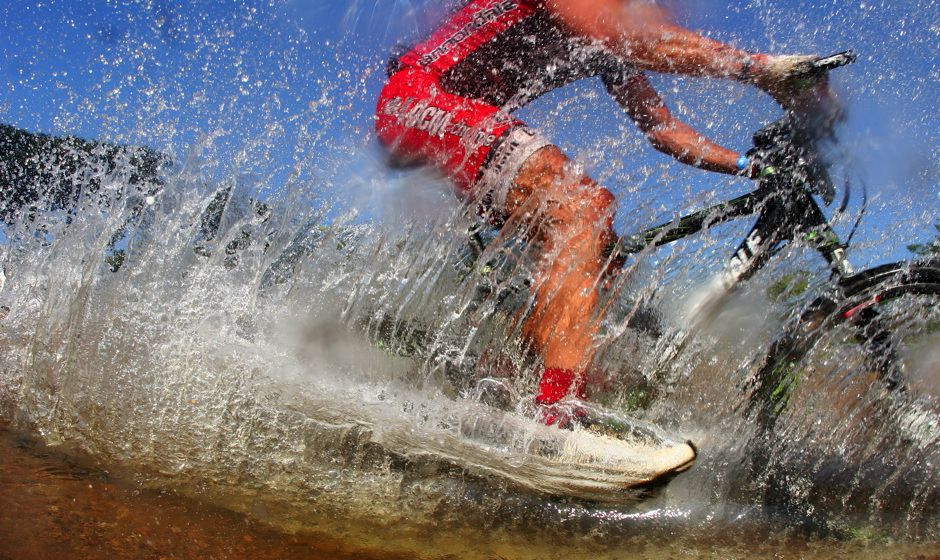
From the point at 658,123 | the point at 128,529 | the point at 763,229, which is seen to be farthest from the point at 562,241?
the point at 128,529

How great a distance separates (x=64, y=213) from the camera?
258 cm

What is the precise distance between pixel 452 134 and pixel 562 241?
63cm

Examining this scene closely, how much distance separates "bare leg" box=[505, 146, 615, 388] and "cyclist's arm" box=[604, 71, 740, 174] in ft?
2.42

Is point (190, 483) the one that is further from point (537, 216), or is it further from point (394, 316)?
point (537, 216)

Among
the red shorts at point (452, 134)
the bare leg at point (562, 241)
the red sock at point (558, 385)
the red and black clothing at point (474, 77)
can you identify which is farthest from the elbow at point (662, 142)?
the red sock at point (558, 385)

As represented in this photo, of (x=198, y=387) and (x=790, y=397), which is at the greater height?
(x=790, y=397)

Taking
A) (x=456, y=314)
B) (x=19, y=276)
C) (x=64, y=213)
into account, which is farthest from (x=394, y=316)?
(x=19, y=276)

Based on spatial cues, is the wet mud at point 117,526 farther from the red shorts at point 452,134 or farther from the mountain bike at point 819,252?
the mountain bike at point 819,252

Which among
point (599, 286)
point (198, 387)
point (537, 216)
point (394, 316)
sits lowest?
point (198, 387)

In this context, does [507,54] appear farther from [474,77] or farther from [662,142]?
[662,142]

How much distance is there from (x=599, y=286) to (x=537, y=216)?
358mm

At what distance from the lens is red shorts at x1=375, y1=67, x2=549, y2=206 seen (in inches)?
85.4

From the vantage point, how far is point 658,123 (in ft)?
9.13

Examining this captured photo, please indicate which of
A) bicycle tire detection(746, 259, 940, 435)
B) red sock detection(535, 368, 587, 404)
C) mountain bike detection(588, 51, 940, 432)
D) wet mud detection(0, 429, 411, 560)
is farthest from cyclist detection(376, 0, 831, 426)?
wet mud detection(0, 429, 411, 560)
